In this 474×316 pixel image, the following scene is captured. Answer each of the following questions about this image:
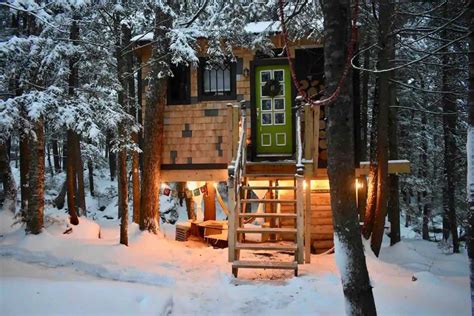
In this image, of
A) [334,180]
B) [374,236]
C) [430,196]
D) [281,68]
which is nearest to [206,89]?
[281,68]

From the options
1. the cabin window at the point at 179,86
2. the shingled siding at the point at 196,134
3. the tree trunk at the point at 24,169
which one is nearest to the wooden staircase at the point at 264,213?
the shingled siding at the point at 196,134

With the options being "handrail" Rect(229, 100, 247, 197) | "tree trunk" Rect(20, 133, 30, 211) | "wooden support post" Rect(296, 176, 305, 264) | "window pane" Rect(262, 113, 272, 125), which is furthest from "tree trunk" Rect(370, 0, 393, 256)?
"tree trunk" Rect(20, 133, 30, 211)

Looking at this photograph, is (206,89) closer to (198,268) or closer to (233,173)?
(233,173)

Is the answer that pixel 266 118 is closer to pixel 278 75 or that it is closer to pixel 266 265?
pixel 278 75

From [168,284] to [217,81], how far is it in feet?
19.4

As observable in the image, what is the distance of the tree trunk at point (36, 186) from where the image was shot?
367 inches

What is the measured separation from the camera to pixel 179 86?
37.5ft

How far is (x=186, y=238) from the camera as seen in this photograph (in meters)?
12.3

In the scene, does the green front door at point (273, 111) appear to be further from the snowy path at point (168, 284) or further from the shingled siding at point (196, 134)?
the snowy path at point (168, 284)

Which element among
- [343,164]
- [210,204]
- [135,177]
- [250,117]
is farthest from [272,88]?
[343,164]

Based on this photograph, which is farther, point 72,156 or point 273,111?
point 72,156

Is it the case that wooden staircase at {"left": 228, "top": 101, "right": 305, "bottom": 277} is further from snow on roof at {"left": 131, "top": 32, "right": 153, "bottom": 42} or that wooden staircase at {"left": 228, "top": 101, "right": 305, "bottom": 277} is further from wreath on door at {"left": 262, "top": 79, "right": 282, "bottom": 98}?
snow on roof at {"left": 131, "top": 32, "right": 153, "bottom": 42}

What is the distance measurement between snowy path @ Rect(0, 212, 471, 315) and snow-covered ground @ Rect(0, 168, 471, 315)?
0.04ft

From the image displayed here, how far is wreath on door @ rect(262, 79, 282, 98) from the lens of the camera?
11164 mm
